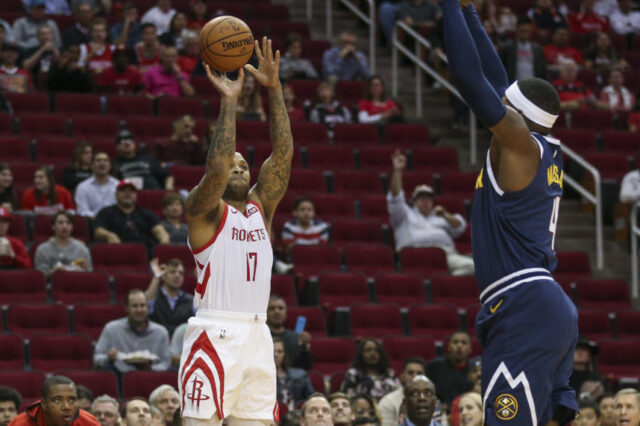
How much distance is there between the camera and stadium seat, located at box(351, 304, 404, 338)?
472 inches

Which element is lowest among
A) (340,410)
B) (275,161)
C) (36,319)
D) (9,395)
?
(340,410)

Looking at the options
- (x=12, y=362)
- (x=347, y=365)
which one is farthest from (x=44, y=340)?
(x=347, y=365)

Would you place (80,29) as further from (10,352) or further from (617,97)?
(617,97)

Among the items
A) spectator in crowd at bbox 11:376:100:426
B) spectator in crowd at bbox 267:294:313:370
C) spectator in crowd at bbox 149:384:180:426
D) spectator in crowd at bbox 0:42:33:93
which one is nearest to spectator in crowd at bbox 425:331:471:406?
spectator in crowd at bbox 267:294:313:370

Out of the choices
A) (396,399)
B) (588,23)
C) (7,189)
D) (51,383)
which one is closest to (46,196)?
(7,189)

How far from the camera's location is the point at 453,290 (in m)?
12.8

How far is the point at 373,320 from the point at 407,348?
549 millimetres

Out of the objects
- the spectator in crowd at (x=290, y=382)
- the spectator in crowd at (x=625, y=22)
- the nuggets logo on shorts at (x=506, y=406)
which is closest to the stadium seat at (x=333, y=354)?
the spectator in crowd at (x=290, y=382)

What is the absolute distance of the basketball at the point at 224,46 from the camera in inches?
251

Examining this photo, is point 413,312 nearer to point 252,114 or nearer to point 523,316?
point 252,114

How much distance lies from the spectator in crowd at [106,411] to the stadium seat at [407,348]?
324 centimetres

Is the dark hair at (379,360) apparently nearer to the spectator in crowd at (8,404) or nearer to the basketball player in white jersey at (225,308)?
the spectator in crowd at (8,404)

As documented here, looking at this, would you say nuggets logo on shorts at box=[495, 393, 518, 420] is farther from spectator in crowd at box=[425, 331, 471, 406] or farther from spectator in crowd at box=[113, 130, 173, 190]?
spectator in crowd at box=[113, 130, 173, 190]

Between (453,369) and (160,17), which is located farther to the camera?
(160,17)
